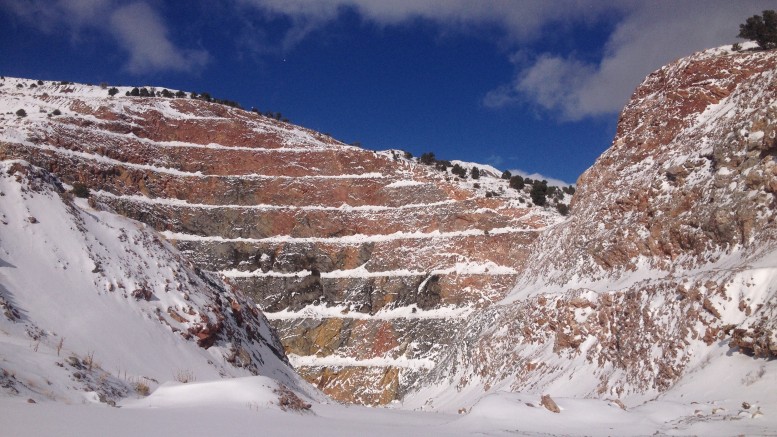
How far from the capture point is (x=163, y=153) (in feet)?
174

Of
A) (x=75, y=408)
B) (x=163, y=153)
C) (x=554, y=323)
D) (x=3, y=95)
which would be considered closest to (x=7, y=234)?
(x=75, y=408)

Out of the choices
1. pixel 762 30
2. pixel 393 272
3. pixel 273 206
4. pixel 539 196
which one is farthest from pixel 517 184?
pixel 762 30

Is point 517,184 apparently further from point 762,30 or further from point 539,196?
point 762,30

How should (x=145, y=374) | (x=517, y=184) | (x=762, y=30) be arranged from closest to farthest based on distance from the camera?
1. (x=145, y=374)
2. (x=762, y=30)
3. (x=517, y=184)

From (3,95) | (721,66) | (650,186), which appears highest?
(3,95)

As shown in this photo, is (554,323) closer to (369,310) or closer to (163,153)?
(369,310)

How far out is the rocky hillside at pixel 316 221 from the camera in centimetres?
4262

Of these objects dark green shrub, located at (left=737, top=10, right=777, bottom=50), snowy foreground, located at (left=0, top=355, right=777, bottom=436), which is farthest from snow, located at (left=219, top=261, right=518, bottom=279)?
snowy foreground, located at (left=0, top=355, right=777, bottom=436)

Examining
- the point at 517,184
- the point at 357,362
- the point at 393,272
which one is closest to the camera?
the point at 357,362

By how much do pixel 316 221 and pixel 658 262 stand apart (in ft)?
117

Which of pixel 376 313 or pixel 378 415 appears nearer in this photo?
pixel 378 415

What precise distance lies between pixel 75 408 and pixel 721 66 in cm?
2397

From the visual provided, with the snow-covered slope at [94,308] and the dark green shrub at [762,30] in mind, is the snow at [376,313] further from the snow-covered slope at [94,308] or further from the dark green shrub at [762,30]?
the snow-covered slope at [94,308]

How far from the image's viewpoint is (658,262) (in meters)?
17.2
